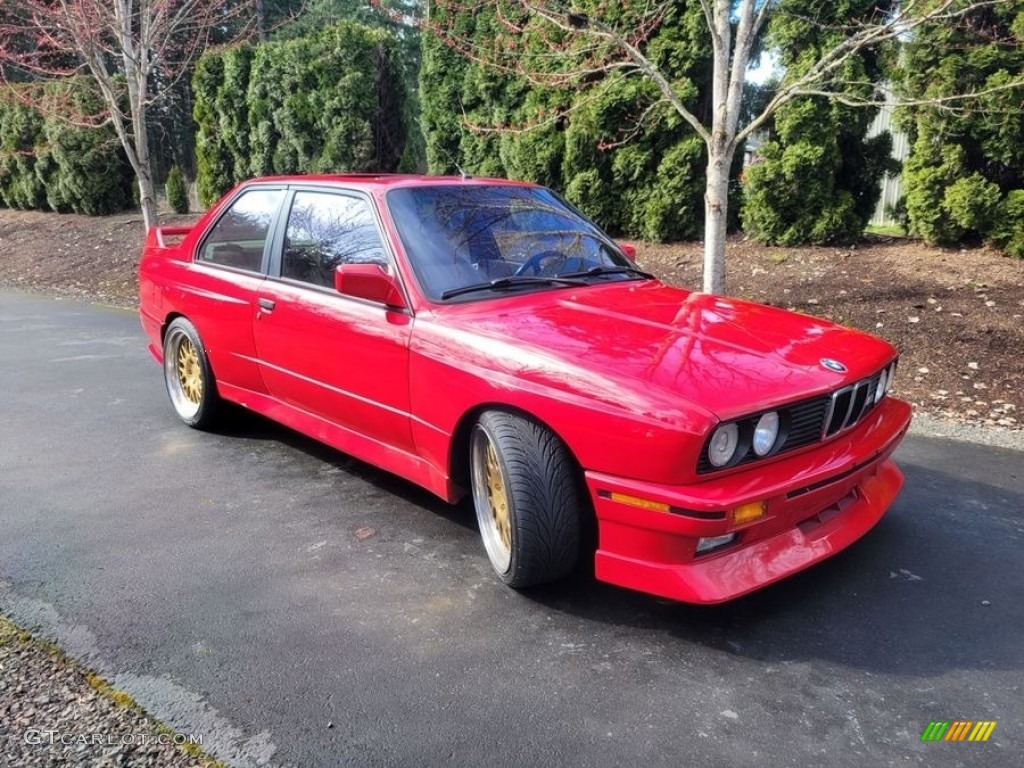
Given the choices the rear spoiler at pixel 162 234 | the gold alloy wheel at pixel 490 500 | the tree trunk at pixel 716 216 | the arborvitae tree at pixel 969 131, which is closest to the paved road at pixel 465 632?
the gold alloy wheel at pixel 490 500

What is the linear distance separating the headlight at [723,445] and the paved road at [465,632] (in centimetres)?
66

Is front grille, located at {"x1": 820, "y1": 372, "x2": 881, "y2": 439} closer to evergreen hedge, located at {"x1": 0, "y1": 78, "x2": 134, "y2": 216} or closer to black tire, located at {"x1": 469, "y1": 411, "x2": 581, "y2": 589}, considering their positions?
black tire, located at {"x1": 469, "y1": 411, "x2": 581, "y2": 589}

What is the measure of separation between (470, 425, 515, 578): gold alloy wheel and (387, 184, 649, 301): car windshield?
2.30 ft

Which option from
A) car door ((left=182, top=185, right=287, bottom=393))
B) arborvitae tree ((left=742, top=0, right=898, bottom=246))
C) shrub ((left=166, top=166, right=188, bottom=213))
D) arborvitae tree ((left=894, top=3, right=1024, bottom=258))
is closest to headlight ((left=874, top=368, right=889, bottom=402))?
car door ((left=182, top=185, right=287, bottom=393))

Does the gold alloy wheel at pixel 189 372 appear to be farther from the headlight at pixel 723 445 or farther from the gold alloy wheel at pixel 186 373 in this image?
the headlight at pixel 723 445

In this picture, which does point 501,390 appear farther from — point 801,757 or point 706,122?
point 706,122

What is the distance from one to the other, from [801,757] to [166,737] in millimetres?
1805

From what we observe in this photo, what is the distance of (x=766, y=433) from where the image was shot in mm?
2711

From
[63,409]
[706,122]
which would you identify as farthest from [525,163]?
[63,409]

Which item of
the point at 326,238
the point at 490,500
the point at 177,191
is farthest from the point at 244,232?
the point at 177,191

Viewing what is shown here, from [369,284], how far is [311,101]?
1074 cm

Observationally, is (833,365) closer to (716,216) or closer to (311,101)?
(716,216)

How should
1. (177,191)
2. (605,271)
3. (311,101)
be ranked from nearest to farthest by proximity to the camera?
1. (605,271)
2. (311,101)
3. (177,191)

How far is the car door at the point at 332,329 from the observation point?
3543 millimetres
